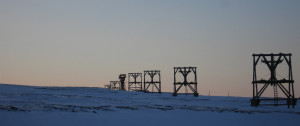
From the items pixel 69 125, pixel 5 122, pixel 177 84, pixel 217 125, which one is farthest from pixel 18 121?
pixel 177 84

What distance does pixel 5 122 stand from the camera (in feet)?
37.5

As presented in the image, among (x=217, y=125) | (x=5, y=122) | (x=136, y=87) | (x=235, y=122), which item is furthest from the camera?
(x=136, y=87)

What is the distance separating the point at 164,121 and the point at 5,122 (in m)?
6.56

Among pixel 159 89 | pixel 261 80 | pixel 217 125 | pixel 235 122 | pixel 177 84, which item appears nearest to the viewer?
pixel 217 125

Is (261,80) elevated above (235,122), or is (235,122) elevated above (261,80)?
(261,80)

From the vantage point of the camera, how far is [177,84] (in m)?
46.2

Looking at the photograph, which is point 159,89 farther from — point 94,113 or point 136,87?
point 94,113

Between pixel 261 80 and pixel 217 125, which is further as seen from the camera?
pixel 261 80

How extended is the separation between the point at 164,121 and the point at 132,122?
1685 millimetres

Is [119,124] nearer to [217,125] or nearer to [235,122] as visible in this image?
[217,125]

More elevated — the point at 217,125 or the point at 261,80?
the point at 261,80

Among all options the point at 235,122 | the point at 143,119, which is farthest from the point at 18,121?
the point at 235,122

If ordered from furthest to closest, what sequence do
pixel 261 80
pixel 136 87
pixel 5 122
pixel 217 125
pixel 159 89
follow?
pixel 136 87 < pixel 159 89 < pixel 261 80 < pixel 217 125 < pixel 5 122

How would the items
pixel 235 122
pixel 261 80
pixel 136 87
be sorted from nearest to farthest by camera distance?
pixel 235 122 → pixel 261 80 → pixel 136 87
